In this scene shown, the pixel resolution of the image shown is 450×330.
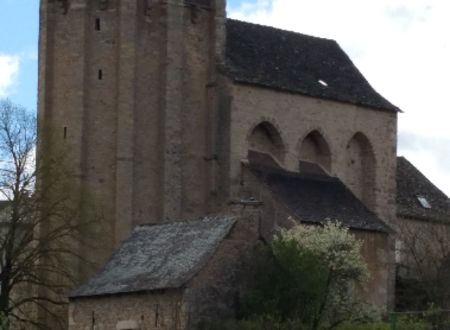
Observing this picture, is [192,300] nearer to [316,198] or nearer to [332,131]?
[316,198]

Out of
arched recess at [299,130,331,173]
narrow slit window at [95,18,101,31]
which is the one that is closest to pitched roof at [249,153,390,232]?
arched recess at [299,130,331,173]

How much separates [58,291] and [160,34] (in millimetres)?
12198

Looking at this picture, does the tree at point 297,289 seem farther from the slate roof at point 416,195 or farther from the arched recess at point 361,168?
the slate roof at point 416,195

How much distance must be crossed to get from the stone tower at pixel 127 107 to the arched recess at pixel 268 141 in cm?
240

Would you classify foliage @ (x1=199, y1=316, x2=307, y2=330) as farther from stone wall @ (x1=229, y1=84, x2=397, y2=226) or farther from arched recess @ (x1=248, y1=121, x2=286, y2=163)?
arched recess @ (x1=248, y1=121, x2=286, y2=163)

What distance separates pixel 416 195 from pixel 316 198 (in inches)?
549

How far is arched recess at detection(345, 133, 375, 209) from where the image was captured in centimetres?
7338

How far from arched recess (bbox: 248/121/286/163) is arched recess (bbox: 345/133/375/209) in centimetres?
435

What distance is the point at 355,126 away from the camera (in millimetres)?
72812

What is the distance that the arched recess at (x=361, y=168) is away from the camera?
73375 millimetres

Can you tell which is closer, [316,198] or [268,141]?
[316,198]

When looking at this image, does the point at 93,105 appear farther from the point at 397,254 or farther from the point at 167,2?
the point at 397,254

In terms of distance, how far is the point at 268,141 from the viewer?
230 ft

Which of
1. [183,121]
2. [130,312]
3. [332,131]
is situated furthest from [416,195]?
[130,312]
